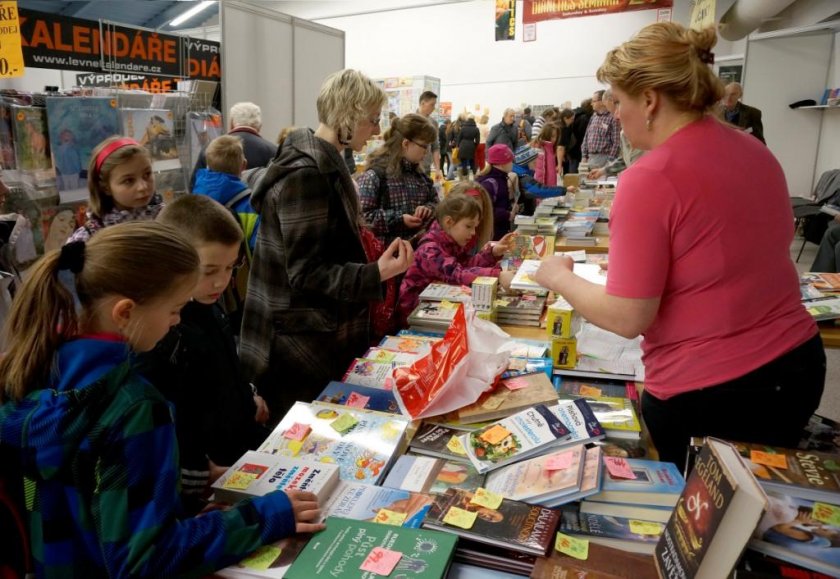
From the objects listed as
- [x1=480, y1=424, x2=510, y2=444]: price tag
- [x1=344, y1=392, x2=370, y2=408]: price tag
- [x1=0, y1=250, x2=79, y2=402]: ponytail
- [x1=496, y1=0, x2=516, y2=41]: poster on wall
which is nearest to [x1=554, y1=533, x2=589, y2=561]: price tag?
[x1=480, y1=424, x2=510, y2=444]: price tag

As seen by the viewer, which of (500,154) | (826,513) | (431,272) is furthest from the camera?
(500,154)

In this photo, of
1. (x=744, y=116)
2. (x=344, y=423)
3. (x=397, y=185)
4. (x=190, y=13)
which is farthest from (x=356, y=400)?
(x=190, y=13)

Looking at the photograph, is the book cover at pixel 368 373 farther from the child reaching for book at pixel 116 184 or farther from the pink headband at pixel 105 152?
the pink headband at pixel 105 152

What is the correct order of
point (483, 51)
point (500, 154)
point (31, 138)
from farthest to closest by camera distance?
point (483, 51) < point (500, 154) < point (31, 138)

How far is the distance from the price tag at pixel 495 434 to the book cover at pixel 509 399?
0.09 metres

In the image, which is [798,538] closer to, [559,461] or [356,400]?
[559,461]

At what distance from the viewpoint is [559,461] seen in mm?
1349

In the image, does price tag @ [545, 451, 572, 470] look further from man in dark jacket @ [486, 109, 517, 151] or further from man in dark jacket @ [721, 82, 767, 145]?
man in dark jacket @ [486, 109, 517, 151]

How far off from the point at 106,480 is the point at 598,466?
0.91 metres

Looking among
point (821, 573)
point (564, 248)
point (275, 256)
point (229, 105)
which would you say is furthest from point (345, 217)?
point (229, 105)

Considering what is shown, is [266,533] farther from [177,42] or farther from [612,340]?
[177,42]

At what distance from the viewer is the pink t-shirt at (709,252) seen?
1.24m

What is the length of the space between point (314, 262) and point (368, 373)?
368mm

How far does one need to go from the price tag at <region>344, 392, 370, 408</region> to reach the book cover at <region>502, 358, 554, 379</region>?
0.40 m
